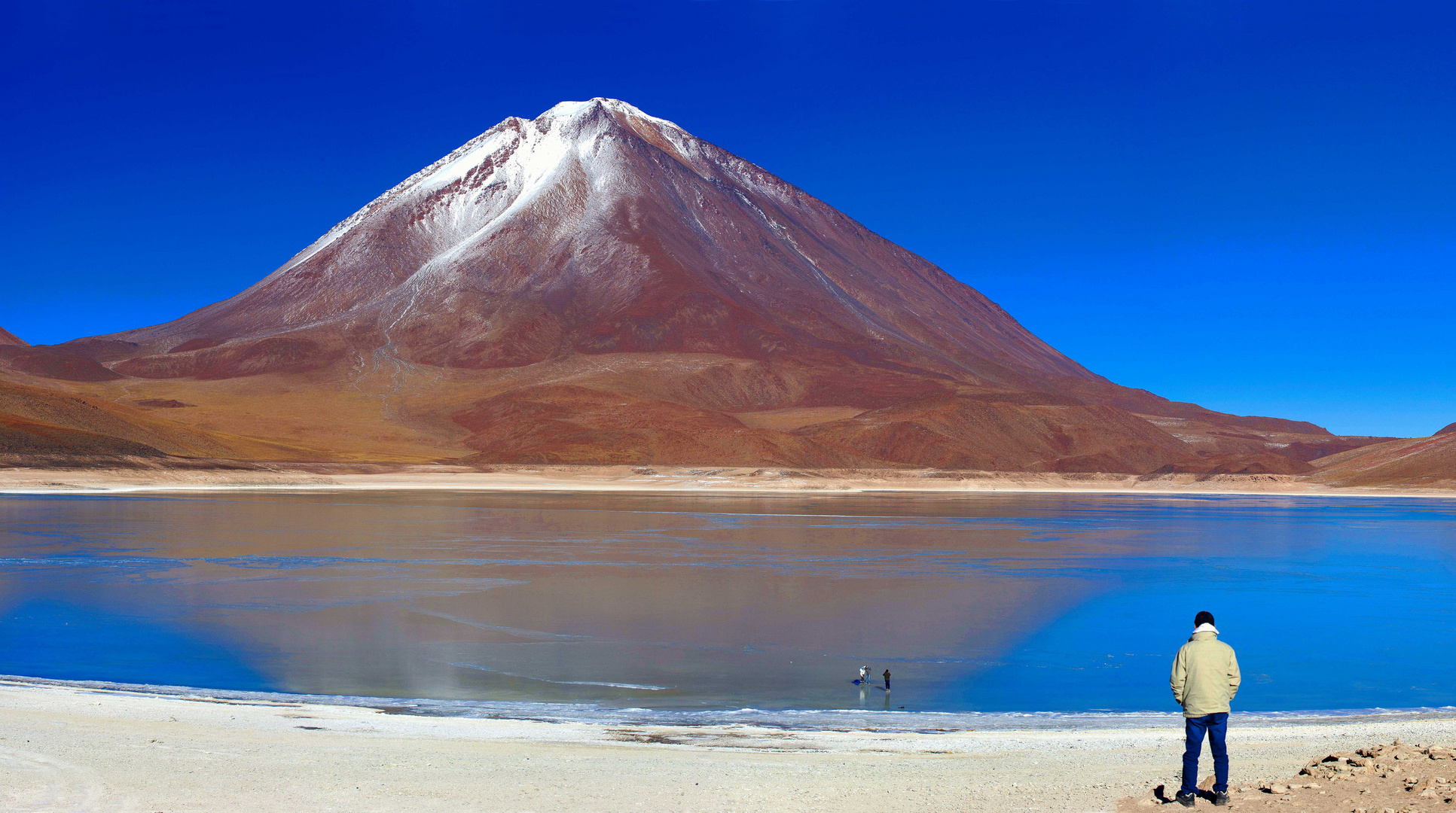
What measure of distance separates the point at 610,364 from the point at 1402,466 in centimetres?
8849

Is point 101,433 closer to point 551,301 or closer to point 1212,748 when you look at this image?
point 1212,748

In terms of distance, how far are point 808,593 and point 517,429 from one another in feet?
283

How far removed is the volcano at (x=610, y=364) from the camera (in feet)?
342

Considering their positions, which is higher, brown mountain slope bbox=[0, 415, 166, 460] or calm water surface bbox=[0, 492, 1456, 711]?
brown mountain slope bbox=[0, 415, 166, 460]

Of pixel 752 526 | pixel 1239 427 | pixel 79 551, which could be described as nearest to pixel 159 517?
pixel 79 551

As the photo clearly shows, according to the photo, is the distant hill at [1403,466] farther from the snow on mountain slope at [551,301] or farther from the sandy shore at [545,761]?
the sandy shore at [545,761]

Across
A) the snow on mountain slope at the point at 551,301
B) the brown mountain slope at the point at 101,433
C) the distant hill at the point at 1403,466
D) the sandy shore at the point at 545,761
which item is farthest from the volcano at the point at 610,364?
the sandy shore at the point at 545,761

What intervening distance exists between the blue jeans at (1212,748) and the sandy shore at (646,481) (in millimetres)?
60529

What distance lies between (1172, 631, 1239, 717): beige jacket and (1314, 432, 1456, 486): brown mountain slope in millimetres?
90222

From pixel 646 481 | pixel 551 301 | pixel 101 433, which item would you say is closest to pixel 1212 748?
pixel 646 481

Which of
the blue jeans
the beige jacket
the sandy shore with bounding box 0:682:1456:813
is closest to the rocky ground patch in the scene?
the blue jeans

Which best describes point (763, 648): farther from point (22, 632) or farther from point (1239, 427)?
point (1239, 427)

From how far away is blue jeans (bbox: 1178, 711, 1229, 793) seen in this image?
7652 millimetres

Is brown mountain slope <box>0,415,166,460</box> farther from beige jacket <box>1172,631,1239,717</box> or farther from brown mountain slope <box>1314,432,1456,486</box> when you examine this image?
brown mountain slope <box>1314,432,1456,486</box>
